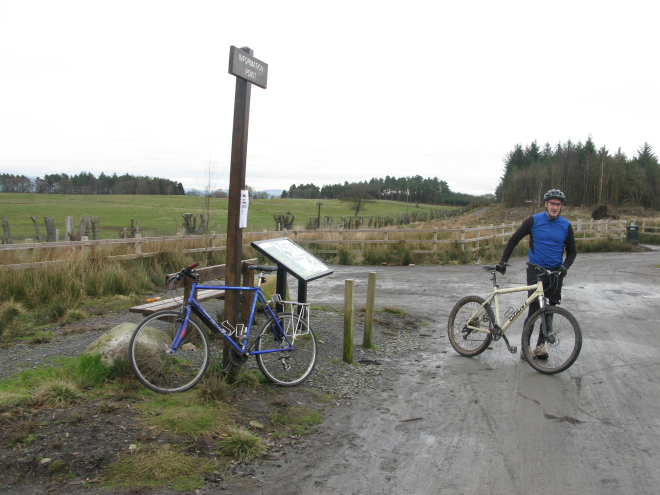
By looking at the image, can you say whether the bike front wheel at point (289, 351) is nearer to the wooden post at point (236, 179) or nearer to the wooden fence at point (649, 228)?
the wooden post at point (236, 179)

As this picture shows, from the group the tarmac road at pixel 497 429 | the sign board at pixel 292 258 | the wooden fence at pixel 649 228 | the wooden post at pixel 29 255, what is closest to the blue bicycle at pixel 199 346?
the sign board at pixel 292 258

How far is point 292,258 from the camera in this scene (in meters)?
6.02

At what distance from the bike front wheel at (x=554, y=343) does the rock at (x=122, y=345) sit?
388 centimetres

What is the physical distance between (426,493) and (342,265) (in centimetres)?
1480

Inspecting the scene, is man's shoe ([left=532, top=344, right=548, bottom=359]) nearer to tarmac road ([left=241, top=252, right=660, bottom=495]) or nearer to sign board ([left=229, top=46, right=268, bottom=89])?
tarmac road ([left=241, top=252, right=660, bottom=495])

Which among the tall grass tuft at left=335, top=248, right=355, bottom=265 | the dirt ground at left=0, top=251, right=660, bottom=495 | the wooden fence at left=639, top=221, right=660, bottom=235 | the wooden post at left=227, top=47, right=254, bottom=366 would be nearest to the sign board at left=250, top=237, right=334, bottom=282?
the wooden post at left=227, top=47, right=254, bottom=366

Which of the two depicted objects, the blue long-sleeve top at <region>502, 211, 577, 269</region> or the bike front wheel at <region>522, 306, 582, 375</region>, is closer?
the bike front wheel at <region>522, 306, 582, 375</region>

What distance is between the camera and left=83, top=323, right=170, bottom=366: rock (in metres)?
4.32

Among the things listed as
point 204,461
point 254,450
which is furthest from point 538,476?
point 204,461

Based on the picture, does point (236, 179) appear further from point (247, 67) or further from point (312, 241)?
point (312, 241)

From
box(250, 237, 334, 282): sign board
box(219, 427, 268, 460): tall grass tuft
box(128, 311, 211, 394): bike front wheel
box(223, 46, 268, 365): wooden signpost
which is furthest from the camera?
box(250, 237, 334, 282): sign board

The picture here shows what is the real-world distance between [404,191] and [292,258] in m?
142

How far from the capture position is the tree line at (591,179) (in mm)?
69062

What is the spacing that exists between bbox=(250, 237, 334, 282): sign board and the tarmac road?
146cm
